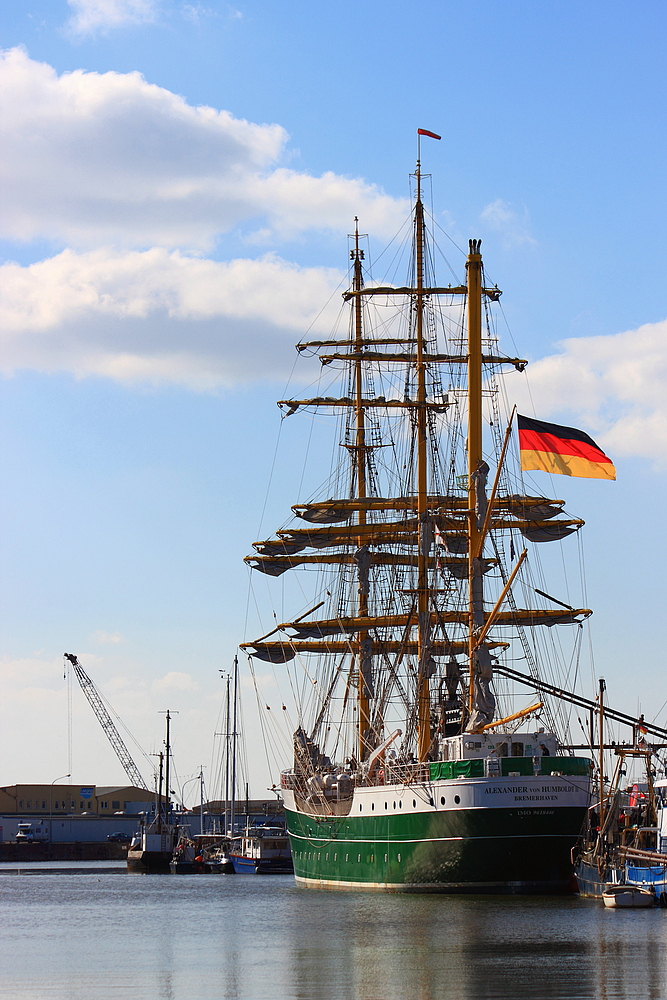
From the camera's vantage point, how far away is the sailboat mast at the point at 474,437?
78.8 m

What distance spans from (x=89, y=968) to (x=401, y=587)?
177 feet

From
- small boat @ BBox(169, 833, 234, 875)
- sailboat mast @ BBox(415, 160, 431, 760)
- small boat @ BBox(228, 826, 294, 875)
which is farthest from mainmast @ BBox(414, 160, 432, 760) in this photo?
small boat @ BBox(169, 833, 234, 875)

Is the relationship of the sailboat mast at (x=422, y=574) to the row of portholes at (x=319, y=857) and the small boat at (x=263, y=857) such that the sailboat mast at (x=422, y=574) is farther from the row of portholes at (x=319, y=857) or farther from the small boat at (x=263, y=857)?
the small boat at (x=263, y=857)

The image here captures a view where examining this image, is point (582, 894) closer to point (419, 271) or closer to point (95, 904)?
point (95, 904)

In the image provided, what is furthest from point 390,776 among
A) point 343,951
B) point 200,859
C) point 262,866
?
point 200,859

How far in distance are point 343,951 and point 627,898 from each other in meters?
18.0

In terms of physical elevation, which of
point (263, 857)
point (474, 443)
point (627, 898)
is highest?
point (474, 443)

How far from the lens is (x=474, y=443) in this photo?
3206 inches

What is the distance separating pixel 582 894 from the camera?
69188 mm

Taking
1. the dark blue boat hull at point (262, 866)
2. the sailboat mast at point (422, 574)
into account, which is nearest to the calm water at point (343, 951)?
the sailboat mast at point (422, 574)

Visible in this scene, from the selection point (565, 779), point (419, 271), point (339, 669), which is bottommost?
point (565, 779)

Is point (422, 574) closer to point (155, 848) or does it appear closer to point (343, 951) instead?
point (343, 951)

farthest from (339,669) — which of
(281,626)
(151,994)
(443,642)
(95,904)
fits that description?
(151,994)

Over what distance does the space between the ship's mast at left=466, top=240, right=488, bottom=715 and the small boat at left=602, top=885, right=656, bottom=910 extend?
15.4 meters
